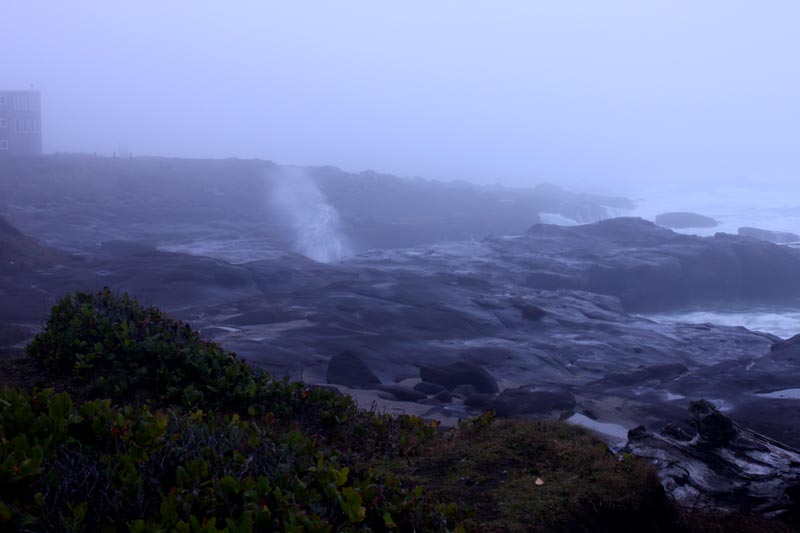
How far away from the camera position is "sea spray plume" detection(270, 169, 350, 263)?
54188 millimetres

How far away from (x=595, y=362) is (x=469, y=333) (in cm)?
441

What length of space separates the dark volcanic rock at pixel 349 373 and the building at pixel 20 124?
49.1 meters

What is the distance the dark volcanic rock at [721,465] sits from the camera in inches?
256

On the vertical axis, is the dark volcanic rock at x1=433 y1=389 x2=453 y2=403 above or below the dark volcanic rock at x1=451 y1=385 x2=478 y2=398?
above

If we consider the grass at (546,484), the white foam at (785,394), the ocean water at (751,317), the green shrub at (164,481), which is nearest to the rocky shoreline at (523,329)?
the white foam at (785,394)

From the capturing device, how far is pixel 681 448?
7238mm

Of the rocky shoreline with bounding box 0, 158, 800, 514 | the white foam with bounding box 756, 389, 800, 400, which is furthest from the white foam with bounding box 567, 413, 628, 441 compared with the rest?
the white foam with bounding box 756, 389, 800, 400

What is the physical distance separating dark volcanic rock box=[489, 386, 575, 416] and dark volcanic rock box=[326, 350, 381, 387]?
3.10 metres

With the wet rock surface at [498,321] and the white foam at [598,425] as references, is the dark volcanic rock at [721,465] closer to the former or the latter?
the wet rock surface at [498,321]

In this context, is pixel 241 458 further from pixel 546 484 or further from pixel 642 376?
pixel 642 376

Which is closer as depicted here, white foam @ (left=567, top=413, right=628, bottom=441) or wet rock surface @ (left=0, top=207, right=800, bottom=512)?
white foam @ (left=567, top=413, right=628, bottom=441)

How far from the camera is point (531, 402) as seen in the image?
1399 centimetres

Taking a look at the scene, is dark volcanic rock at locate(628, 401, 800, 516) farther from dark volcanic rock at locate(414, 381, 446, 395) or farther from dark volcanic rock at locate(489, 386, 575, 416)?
dark volcanic rock at locate(414, 381, 446, 395)

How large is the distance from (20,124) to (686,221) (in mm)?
62236
